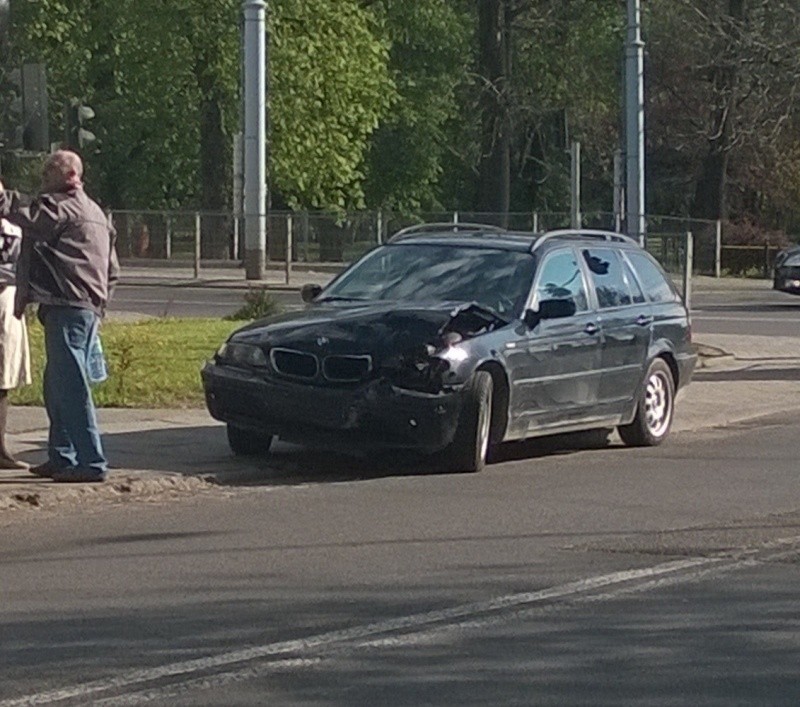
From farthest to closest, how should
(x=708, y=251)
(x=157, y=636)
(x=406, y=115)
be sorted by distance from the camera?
(x=406, y=115), (x=708, y=251), (x=157, y=636)

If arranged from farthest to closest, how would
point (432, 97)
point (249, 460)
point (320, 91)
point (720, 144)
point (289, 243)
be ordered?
point (432, 97), point (720, 144), point (320, 91), point (289, 243), point (249, 460)

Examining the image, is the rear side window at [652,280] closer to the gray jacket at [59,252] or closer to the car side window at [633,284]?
the car side window at [633,284]

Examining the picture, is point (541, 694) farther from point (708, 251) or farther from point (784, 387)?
point (708, 251)

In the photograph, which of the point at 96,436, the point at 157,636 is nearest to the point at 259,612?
the point at 157,636

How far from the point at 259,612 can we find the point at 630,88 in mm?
31054

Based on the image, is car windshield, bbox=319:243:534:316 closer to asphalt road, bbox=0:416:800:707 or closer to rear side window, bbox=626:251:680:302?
asphalt road, bbox=0:416:800:707

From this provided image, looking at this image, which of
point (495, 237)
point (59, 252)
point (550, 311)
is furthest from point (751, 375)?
point (59, 252)

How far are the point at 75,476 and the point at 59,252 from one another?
1309 mm

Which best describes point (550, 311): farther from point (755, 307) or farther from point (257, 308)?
point (755, 307)

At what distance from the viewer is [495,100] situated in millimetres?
58438

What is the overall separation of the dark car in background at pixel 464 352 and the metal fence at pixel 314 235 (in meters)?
29.9

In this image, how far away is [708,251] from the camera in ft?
173

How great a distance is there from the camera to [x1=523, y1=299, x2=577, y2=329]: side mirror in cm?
1340

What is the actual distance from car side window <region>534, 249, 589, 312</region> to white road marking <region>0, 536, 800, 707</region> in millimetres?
3973
